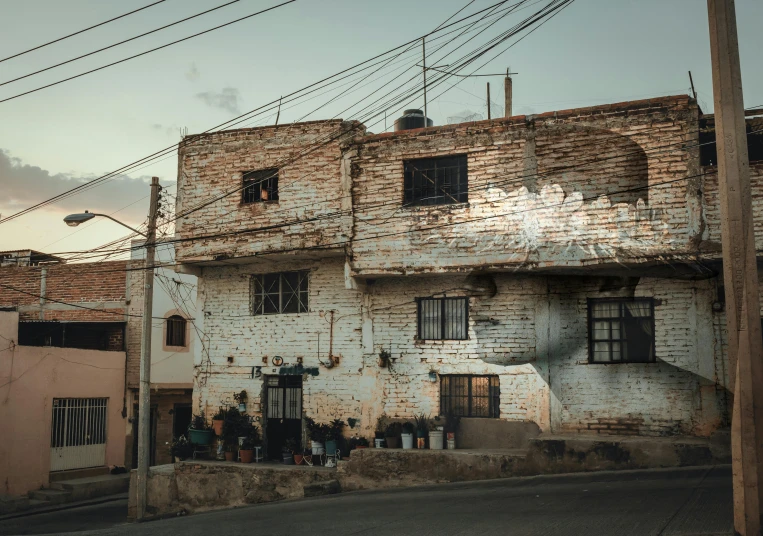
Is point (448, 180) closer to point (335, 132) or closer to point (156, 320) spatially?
point (335, 132)

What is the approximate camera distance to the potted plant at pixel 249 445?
1839cm

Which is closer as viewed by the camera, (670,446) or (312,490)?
(670,446)

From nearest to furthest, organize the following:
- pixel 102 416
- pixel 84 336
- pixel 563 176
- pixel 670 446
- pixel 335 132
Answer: pixel 670 446
pixel 563 176
pixel 335 132
pixel 102 416
pixel 84 336

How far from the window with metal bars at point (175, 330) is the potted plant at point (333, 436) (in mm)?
12121

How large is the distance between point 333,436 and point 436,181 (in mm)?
6652

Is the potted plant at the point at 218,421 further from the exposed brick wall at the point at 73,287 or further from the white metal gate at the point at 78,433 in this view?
the exposed brick wall at the point at 73,287

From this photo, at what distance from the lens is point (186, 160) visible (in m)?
19.5

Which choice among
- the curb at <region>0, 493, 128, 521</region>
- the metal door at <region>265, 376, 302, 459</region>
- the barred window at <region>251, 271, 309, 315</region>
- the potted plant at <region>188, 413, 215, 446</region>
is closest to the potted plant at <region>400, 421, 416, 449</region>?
the metal door at <region>265, 376, 302, 459</region>

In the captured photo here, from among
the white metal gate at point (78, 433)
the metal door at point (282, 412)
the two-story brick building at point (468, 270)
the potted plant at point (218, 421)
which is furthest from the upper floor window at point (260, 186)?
the white metal gate at point (78, 433)

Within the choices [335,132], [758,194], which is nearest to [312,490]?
[335,132]

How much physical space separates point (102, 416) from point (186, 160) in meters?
10.8

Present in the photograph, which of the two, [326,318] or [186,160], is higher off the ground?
[186,160]

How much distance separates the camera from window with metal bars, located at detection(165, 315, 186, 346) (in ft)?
91.0

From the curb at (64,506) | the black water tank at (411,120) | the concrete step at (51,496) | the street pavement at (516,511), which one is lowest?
the curb at (64,506)
